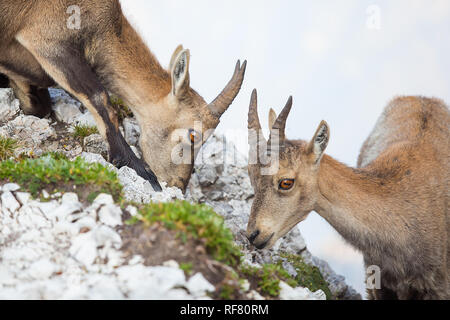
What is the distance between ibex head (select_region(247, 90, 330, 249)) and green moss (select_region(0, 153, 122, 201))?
2.47 meters

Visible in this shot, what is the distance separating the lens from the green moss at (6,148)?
8.70 meters

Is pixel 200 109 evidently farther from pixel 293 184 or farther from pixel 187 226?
pixel 187 226

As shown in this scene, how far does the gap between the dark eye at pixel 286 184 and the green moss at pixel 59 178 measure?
263cm

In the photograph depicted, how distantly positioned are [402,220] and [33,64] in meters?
7.87

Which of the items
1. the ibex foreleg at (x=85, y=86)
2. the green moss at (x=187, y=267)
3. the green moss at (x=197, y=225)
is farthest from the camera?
the ibex foreleg at (x=85, y=86)

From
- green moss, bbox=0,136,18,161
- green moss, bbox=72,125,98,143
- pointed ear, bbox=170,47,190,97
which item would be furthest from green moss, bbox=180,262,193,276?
green moss, bbox=72,125,98,143

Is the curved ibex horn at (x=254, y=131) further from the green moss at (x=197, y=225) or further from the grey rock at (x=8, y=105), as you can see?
the grey rock at (x=8, y=105)

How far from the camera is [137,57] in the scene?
9461 millimetres

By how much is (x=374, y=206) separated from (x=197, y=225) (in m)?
3.49

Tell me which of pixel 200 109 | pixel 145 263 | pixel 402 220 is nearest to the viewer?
pixel 145 263

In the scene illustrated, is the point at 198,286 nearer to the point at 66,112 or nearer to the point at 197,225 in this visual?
the point at 197,225

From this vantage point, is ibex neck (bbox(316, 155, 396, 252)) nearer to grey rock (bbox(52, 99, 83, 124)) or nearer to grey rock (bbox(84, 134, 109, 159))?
grey rock (bbox(84, 134, 109, 159))

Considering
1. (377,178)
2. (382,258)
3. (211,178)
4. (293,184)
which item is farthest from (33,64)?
(382,258)

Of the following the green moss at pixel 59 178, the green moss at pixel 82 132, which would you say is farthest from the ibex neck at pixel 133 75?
the green moss at pixel 59 178
